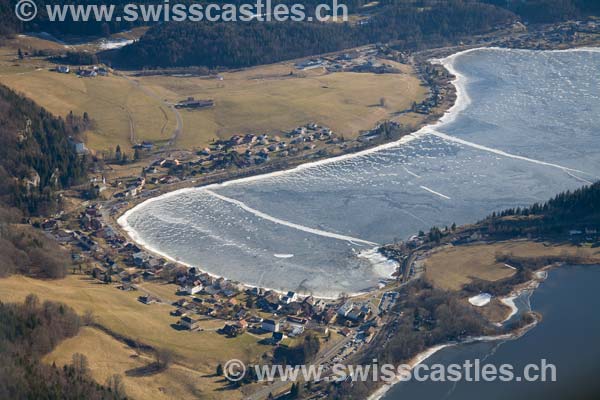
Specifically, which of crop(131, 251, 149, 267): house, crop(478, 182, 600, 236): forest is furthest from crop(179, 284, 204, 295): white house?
crop(478, 182, 600, 236): forest

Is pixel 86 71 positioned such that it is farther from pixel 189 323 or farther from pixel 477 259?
pixel 477 259

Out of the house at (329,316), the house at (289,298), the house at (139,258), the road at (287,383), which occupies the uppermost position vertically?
the house at (139,258)

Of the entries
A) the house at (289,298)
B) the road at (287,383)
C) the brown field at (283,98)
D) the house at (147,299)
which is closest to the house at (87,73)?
the brown field at (283,98)

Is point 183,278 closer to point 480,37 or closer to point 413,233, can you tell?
point 413,233

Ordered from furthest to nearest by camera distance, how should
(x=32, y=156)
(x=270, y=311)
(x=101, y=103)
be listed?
(x=101, y=103), (x=32, y=156), (x=270, y=311)

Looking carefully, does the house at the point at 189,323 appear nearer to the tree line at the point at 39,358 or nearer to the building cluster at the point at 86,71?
the tree line at the point at 39,358

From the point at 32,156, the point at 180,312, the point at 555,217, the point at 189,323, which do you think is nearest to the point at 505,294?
the point at 555,217
